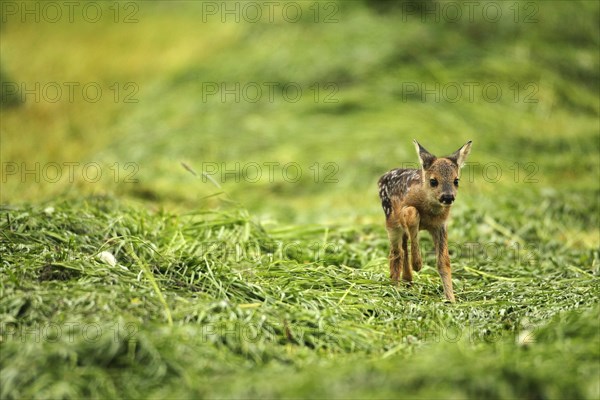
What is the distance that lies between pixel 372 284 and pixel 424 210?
61 centimetres

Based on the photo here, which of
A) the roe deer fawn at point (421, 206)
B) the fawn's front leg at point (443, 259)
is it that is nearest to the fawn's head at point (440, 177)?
the roe deer fawn at point (421, 206)

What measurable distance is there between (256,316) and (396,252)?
108 cm

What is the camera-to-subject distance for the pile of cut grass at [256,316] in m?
3.72

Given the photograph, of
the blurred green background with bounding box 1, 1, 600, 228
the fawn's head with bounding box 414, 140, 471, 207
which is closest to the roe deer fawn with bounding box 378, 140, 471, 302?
the fawn's head with bounding box 414, 140, 471, 207

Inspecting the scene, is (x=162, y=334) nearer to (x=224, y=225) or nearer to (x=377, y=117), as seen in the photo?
(x=224, y=225)

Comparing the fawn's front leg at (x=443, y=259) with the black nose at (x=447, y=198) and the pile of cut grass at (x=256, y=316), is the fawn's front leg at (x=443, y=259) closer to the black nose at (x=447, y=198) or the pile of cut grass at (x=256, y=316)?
the pile of cut grass at (x=256, y=316)

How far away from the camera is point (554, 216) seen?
7.76 meters

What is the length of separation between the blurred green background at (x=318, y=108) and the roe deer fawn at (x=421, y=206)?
2296mm

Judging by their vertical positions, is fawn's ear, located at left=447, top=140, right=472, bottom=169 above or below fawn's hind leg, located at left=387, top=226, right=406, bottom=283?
above

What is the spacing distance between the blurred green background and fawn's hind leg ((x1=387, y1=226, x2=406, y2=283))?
2283 mm

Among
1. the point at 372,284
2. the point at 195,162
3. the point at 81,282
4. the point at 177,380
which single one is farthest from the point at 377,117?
the point at 177,380

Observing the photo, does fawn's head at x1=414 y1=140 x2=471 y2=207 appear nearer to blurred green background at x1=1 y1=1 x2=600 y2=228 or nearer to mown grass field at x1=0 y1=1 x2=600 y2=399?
mown grass field at x1=0 y1=1 x2=600 y2=399

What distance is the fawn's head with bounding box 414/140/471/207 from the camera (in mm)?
4785

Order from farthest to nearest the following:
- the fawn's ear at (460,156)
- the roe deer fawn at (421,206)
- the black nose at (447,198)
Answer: the fawn's ear at (460,156) → the roe deer fawn at (421,206) → the black nose at (447,198)
